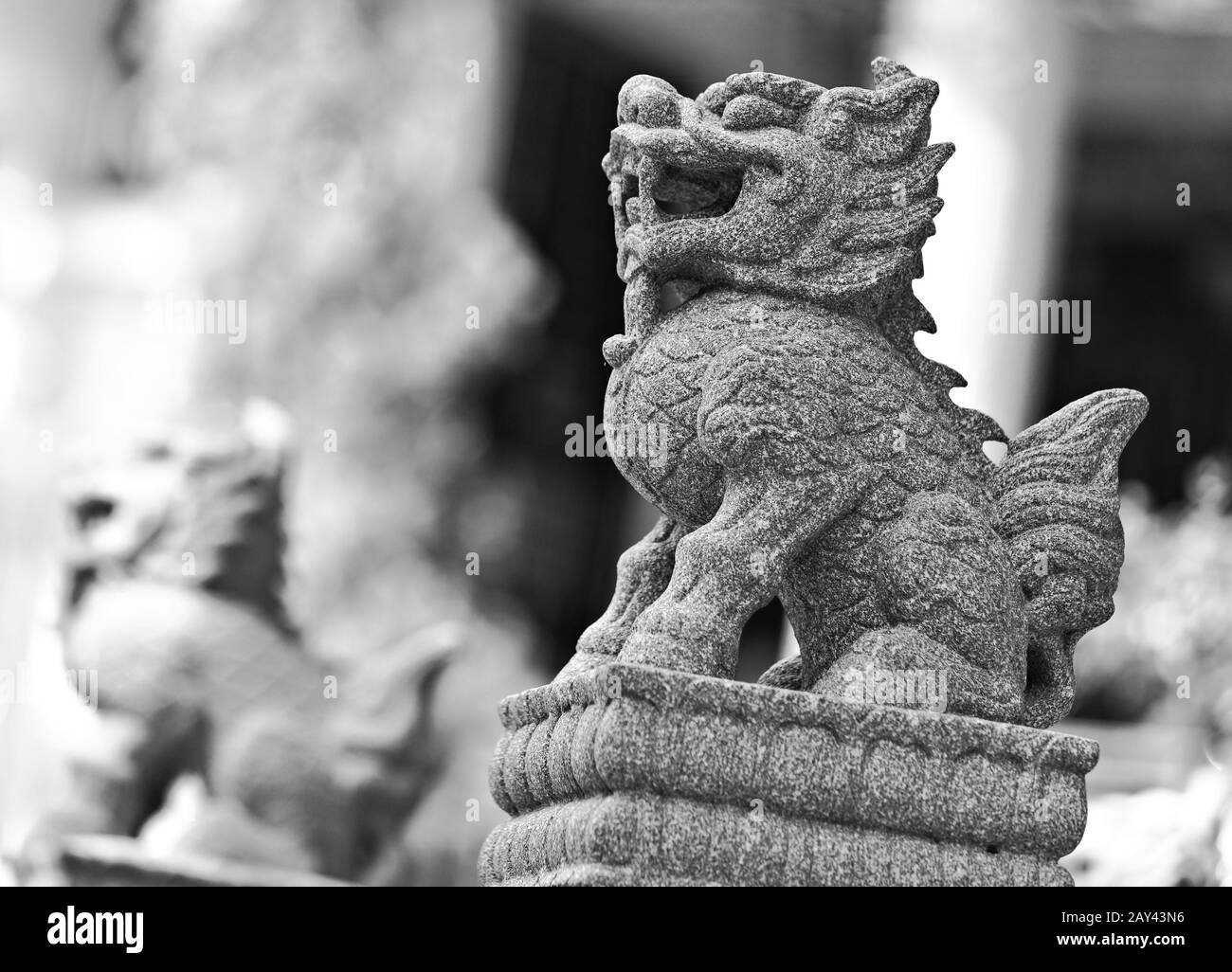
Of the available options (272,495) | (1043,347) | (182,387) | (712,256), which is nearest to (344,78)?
(182,387)

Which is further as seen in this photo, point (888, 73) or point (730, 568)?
point (888, 73)

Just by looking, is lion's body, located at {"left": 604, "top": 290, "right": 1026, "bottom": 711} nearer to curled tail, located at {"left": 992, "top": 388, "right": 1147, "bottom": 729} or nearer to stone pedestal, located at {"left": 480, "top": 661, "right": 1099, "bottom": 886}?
curled tail, located at {"left": 992, "top": 388, "right": 1147, "bottom": 729}

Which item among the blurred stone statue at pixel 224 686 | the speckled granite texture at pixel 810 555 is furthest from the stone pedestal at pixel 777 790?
the blurred stone statue at pixel 224 686

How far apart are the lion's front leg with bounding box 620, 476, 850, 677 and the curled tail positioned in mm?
465

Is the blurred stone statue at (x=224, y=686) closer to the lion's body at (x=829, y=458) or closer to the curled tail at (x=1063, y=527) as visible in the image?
the lion's body at (x=829, y=458)

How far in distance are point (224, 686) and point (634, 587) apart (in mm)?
2906

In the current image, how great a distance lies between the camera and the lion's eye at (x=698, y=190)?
414 cm

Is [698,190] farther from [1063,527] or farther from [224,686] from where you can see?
[224,686]

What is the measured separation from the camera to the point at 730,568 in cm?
384

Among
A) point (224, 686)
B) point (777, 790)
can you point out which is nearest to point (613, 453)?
point (777, 790)

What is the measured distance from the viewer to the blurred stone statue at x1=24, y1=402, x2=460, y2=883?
6.64 m

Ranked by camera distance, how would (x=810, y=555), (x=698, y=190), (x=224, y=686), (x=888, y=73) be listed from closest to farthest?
(x=810, y=555)
(x=698, y=190)
(x=888, y=73)
(x=224, y=686)

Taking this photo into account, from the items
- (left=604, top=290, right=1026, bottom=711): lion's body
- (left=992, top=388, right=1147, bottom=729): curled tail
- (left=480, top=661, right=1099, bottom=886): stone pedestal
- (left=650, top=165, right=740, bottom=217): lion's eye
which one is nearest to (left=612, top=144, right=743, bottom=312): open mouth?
(left=650, top=165, right=740, bottom=217): lion's eye

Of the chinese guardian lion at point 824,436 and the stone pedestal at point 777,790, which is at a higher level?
the chinese guardian lion at point 824,436
